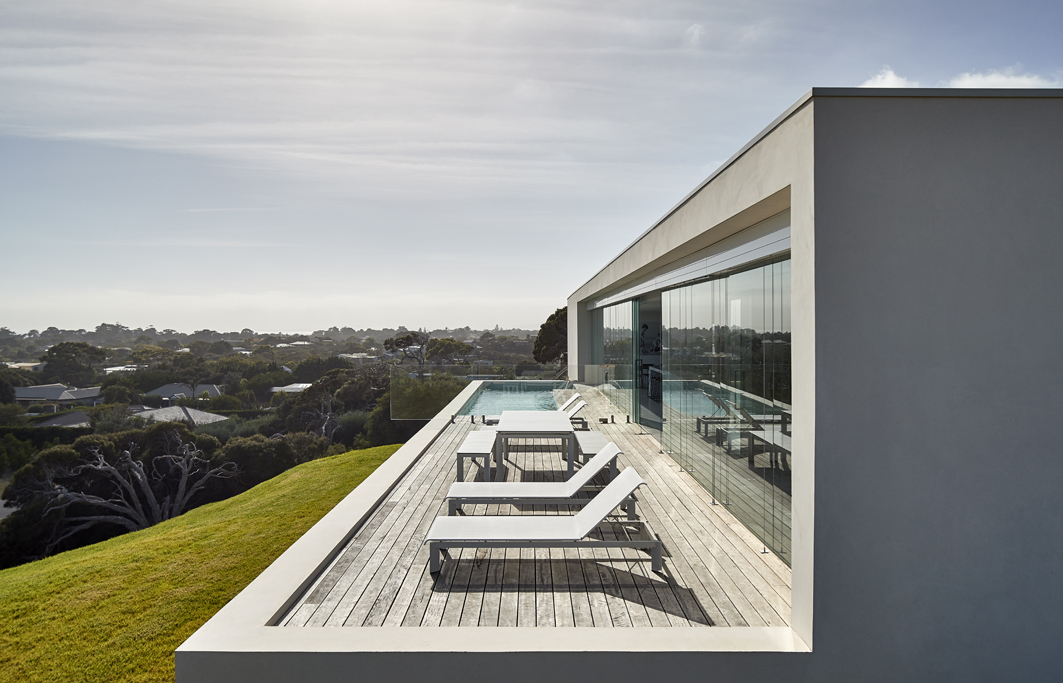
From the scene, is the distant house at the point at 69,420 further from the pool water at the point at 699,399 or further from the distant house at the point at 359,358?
the pool water at the point at 699,399

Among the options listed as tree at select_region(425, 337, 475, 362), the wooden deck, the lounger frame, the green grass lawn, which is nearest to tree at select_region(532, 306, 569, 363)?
tree at select_region(425, 337, 475, 362)

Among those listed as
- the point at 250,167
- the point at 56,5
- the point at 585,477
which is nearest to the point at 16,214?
the point at 250,167

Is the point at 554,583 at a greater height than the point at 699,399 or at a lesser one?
lesser

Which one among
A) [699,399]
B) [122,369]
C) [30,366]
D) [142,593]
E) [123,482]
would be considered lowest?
[123,482]

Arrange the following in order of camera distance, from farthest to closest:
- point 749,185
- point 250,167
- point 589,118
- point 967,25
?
point 250,167 < point 589,118 < point 967,25 < point 749,185

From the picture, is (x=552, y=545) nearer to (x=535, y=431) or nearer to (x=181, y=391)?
(x=535, y=431)

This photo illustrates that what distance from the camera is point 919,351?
2980 mm

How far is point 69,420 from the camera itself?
39719 millimetres

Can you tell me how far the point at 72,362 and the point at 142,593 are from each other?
159ft

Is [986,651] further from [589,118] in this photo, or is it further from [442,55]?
[589,118]

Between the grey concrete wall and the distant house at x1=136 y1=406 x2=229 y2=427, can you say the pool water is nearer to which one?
the grey concrete wall

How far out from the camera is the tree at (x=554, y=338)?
40.4 m

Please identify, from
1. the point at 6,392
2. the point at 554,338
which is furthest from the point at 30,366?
the point at 554,338

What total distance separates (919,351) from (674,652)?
2154mm
